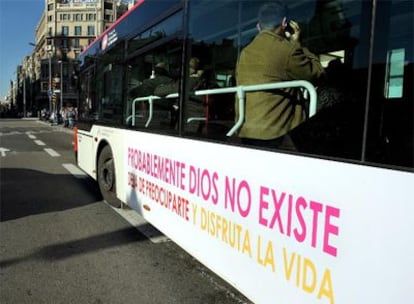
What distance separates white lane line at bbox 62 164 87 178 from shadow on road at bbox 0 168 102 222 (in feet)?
0.66

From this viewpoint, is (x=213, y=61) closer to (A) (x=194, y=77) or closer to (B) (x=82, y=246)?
(A) (x=194, y=77)

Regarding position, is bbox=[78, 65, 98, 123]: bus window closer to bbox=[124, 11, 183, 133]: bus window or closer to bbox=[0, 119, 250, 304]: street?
bbox=[0, 119, 250, 304]: street

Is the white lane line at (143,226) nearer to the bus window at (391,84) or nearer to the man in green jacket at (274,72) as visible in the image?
the man in green jacket at (274,72)

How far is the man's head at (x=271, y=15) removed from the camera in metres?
2.79

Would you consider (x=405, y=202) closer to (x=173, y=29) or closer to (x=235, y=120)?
(x=235, y=120)

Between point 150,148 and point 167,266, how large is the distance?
116 centimetres

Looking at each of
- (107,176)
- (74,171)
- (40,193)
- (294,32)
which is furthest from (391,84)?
(74,171)

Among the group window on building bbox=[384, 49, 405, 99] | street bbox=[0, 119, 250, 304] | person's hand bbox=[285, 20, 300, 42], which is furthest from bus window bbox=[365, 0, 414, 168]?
street bbox=[0, 119, 250, 304]

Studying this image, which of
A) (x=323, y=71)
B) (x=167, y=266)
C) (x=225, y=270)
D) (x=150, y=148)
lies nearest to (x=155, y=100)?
(x=150, y=148)

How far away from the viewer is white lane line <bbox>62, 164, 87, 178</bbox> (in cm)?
1029

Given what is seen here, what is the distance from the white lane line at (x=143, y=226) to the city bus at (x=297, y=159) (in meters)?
0.62

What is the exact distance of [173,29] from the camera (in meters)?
4.17

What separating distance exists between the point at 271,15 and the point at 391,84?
1.05 m

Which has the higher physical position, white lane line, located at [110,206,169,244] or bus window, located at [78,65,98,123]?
bus window, located at [78,65,98,123]
